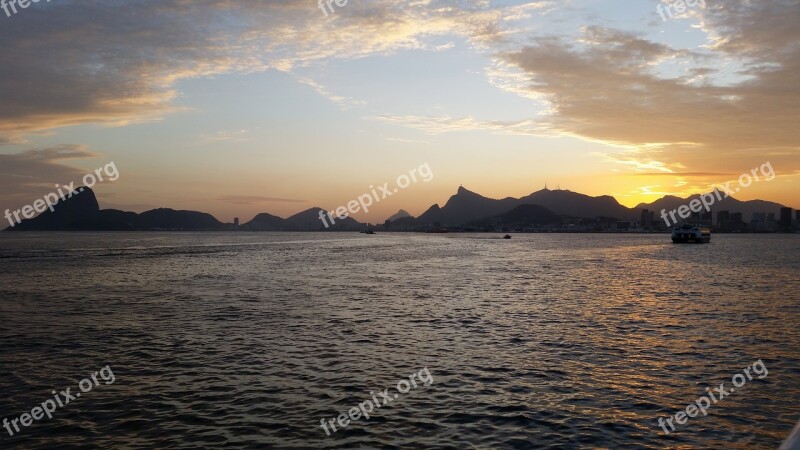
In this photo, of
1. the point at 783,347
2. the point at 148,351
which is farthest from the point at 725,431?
the point at 148,351

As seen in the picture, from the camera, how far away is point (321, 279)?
71.9 meters

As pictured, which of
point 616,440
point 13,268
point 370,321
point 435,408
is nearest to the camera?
point 616,440

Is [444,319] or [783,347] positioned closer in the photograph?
[783,347]

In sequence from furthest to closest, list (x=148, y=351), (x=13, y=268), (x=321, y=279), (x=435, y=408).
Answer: (x=13, y=268) < (x=321, y=279) < (x=148, y=351) < (x=435, y=408)

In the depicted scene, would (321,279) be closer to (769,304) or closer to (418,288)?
(418,288)

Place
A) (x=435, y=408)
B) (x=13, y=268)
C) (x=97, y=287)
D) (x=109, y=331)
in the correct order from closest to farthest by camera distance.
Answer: (x=435, y=408) → (x=109, y=331) → (x=97, y=287) → (x=13, y=268)

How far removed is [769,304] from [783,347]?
2247 cm

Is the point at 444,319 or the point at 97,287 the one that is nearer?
the point at 444,319

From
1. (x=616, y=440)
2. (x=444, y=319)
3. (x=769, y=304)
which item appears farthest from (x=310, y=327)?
(x=769, y=304)

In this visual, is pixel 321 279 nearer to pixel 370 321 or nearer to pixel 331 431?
pixel 370 321

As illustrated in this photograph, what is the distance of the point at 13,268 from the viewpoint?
8506cm

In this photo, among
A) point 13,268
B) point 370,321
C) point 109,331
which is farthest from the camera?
point 13,268

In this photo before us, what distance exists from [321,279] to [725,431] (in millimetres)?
58658

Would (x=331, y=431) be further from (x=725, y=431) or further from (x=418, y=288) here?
(x=418, y=288)
